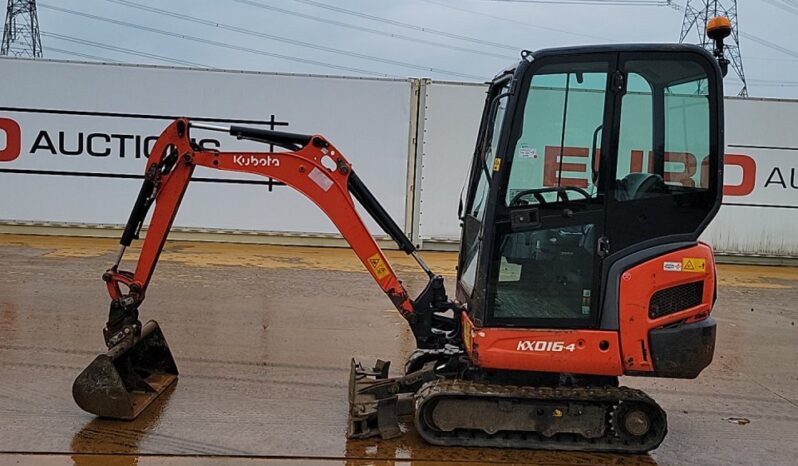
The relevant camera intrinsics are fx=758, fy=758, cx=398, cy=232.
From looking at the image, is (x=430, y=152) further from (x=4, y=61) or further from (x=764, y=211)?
(x=4, y=61)

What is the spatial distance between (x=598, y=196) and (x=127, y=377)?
344 centimetres

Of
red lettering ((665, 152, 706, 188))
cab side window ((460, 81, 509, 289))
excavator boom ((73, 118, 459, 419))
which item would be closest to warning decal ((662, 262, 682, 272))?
red lettering ((665, 152, 706, 188))

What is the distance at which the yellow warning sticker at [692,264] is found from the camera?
4539 mm

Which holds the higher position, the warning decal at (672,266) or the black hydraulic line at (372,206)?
the black hydraulic line at (372,206)

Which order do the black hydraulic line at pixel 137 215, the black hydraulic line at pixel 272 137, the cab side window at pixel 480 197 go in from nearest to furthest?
1. the cab side window at pixel 480 197
2. the black hydraulic line at pixel 272 137
3. the black hydraulic line at pixel 137 215

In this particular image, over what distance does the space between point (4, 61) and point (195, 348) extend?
933 cm

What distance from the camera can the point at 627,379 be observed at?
6438 mm

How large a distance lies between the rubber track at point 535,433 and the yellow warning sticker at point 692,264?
819 millimetres

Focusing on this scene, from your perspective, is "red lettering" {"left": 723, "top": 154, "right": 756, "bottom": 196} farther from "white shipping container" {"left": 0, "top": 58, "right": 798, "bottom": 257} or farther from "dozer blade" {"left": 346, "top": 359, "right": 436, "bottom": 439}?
"dozer blade" {"left": 346, "top": 359, "right": 436, "bottom": 439}

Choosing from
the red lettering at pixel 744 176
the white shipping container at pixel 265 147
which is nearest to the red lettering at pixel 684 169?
the white shipping container at pixel 265 147

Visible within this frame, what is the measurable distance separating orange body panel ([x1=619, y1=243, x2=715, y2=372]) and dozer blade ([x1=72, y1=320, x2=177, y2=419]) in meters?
3.18

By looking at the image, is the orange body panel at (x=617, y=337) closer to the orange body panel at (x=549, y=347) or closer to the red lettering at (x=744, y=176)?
the orange body panel at (x=549, y=347)

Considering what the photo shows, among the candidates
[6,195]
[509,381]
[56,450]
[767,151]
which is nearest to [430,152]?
[767,151]

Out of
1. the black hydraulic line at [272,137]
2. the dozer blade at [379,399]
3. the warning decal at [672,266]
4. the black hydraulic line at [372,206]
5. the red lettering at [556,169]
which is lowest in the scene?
the dozer blade at [379,399]
